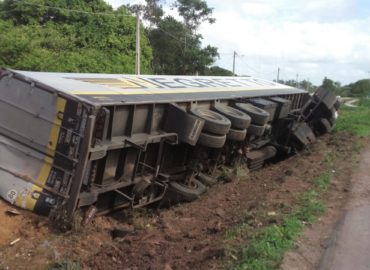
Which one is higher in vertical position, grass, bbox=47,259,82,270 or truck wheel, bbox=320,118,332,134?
Answer: truck wheel, bbox=320,118,332,134

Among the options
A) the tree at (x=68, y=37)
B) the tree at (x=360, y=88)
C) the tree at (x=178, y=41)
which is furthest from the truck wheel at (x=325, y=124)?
the tree at (x=360, y=88)

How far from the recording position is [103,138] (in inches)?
234

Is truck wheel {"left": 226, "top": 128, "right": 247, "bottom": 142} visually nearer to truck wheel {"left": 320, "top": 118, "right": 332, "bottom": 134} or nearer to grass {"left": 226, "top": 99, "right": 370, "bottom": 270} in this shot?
grass {"left": 226, "top": 99, "right": 370, "bottom": 270}

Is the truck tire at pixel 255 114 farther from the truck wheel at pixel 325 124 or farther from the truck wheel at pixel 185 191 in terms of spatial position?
the truck wheel at pixel 325 124

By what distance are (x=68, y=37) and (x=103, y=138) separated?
20770 mm

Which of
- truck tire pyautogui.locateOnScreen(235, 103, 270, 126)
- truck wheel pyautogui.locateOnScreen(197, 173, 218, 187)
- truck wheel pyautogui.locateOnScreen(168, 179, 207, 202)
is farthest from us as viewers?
truck tire pyautogui.locateOnScreen(235, 103, 270, 126)

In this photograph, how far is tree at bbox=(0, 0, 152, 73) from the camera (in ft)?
72.0

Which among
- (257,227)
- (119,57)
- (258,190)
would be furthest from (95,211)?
(119,57)

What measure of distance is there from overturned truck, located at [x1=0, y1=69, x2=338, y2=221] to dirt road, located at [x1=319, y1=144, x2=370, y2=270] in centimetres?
221

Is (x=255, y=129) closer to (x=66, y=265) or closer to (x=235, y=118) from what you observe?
(x=235, y=118)

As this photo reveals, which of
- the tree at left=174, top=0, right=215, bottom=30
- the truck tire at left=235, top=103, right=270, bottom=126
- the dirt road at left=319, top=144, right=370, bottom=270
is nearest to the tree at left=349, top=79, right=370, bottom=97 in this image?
the tree at left=174, top=0, right=215, bottom=30

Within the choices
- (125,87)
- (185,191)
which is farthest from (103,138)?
(185,191)

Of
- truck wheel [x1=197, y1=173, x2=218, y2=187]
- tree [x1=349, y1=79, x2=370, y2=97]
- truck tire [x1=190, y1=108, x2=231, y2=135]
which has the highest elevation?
tree [x1=349, y1=79, x2=370, y2=97]

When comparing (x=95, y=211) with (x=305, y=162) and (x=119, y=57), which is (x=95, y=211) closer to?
(x=305, y=162)
